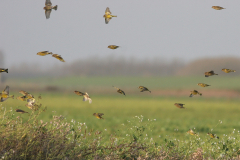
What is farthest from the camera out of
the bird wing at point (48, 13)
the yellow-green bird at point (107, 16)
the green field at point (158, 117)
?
the green field at point (158, 117)

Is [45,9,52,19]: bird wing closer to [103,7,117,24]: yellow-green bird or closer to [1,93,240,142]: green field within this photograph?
[103,7,117,24]: yellow-green bird

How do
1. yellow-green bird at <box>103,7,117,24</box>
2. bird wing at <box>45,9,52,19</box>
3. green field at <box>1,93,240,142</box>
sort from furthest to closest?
green field at <box>1,93,240,142</box> < yellow-green bird at <box>103,7,117,24</box> < bird wing at <box>45,9,52,19</box>

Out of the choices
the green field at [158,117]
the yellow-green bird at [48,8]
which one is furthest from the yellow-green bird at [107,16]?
the green field at [158,117]

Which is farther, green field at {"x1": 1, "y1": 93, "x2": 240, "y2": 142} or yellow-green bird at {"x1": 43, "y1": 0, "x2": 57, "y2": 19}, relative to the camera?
green field at {"x1": 1, "y1": 93, "x2": 240, "y2": 142}

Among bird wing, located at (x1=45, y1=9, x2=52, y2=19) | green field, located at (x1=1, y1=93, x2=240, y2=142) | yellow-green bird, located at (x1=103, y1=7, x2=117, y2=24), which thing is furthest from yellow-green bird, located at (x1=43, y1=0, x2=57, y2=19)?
green field, located at (x1=1, y1=93, x2=240, y2=142)

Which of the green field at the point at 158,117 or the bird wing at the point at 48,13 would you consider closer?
the bird wing at the point at 48,13

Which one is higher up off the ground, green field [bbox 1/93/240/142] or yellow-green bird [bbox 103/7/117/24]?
yellow-green bird [bbox 103/7/117/24]

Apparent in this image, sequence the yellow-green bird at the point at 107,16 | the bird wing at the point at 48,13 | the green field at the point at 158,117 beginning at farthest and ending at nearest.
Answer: the green field at the point at 158,117, the yellow-green bird at the point at 107,16, the bird wing at the point at 48,13

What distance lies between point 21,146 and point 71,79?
275ft

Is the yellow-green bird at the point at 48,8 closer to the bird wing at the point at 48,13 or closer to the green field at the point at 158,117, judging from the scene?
the bird wing at the point at 48,13

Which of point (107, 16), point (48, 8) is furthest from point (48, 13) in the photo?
point (107, 16)

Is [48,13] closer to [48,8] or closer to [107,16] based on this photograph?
[48,8]

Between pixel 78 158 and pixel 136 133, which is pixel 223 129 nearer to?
pixel 136 133

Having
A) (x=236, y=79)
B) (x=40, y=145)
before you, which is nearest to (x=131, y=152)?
(x=40, y=145)
